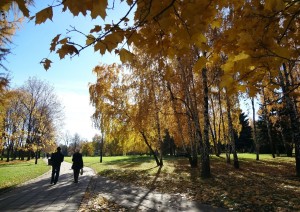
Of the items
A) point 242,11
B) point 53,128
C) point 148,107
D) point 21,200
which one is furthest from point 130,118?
point 53,128

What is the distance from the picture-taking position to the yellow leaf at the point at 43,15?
2199mm

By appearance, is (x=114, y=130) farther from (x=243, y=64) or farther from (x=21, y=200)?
(x=243, y=64)

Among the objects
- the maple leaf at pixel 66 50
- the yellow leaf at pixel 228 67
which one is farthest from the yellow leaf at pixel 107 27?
the yellow leaf at pixel 228 67

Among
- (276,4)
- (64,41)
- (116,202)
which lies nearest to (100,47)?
(64,41)

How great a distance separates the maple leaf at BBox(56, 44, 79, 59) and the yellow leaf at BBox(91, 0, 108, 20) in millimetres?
500

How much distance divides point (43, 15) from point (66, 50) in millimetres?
372

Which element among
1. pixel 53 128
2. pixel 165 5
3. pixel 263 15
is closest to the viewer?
pixel 165 5

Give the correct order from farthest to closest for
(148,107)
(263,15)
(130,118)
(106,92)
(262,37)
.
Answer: (106,92) < (130,118) < (148,107) < (263,15) < (262,37)

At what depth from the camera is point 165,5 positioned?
7.95ft

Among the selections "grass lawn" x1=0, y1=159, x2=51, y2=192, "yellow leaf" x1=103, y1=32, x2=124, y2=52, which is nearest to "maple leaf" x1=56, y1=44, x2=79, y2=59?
"yellow leaf" x1=103, y1=32, x2=124, y2=52

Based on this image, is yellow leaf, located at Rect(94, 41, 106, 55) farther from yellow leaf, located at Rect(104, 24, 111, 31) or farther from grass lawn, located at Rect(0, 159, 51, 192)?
grass lawn, located at Rect(0, 159, 51, 192)

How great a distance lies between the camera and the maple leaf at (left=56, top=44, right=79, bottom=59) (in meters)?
2.46

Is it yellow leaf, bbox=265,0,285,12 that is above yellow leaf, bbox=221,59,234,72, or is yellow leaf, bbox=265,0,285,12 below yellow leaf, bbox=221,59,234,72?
above

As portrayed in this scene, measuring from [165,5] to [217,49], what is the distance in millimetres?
1290
